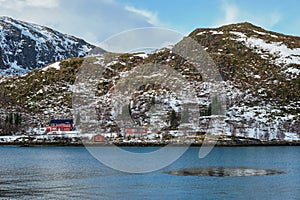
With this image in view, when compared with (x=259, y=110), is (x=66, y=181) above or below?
below

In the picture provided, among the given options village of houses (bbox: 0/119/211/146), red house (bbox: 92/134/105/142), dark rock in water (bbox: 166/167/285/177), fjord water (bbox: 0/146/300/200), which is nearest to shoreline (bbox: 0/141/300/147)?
village of houses (bbox: 0/119/211/146)

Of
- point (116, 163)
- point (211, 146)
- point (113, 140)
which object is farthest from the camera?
point (113, 140)

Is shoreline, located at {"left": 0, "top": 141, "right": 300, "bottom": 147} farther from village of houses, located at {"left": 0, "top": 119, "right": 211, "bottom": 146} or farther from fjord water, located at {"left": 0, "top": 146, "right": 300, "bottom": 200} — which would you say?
fjord water, located at {"left": 0, "top": 146, "right": 300, "bottom": 200}

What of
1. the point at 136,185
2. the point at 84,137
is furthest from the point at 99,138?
the point at 136,185

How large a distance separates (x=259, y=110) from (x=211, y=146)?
42532 mm

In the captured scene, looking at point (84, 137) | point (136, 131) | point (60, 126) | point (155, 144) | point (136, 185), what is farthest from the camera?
point (60, 126)

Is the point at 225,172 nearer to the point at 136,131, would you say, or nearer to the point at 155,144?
the point at 155,144

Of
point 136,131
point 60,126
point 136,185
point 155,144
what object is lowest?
point 136,185

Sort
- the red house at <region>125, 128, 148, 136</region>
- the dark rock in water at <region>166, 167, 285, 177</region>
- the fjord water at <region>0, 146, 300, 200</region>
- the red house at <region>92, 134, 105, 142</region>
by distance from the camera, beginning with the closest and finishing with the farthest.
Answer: the fjord water at <region>0, 146, 300, 200</region>, the dark rock in water at <region>166, 167, 285, 177</region>, the red house at <region>92, 134, 105, 142</region>, the red house at <region>125, 128, 148, 136</region>

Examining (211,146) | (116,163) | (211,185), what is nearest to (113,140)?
(211,146)

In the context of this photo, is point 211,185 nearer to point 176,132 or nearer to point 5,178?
point 5,178

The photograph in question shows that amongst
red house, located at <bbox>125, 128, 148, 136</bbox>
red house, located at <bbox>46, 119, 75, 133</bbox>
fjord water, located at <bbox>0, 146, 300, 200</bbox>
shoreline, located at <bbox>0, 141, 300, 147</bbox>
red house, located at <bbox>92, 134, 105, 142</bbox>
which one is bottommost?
fjord water, located at <bbox>0, 146, 300, 200</bbox>

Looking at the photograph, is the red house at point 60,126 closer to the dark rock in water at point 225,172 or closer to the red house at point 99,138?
the red house at point 99,138

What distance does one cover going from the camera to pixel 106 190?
52844 millimetres
